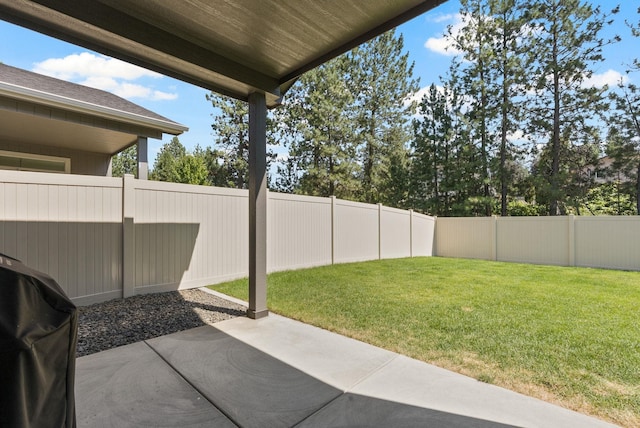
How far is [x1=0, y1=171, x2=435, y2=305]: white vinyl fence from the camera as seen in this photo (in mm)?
3891

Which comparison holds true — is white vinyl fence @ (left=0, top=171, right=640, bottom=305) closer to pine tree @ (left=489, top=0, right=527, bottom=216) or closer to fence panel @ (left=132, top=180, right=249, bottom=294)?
fence panel @ (left=132, top=180, right=249, bottom=294)

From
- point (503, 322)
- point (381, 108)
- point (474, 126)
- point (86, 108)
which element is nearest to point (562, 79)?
point (474, 126)

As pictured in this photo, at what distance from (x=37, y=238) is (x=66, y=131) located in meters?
3.88

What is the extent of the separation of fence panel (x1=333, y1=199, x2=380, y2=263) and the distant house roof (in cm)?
459

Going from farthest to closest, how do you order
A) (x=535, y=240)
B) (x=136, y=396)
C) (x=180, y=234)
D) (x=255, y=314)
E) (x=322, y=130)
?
(x=322, y=130), (x=535, y=240), (x=180, y=234), (x=255, y=314), (x=136, y=396)

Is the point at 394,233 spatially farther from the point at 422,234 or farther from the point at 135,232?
the point at 135,232

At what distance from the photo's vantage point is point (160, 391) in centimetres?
234

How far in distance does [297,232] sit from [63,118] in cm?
510

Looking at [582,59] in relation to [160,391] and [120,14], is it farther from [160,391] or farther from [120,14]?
[160,391]

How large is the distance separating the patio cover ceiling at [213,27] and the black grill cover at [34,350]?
7.74ft

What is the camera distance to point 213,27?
2.79 meters

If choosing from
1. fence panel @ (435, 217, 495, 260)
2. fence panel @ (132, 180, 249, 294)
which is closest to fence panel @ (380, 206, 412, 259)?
fence panel @ (435, 217, 495, 260)

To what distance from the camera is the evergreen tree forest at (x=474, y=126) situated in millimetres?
13078

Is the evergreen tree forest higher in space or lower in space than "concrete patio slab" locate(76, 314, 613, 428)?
higher
